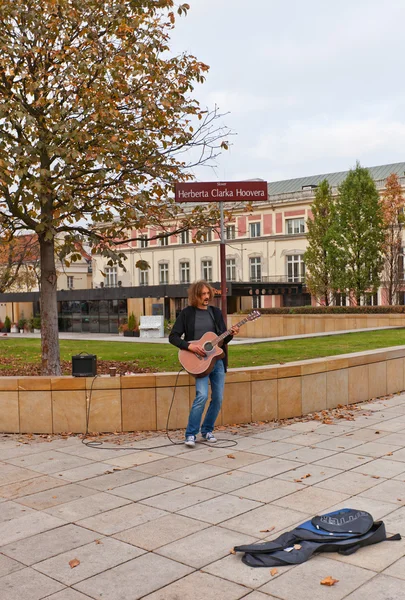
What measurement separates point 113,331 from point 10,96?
34300 mm

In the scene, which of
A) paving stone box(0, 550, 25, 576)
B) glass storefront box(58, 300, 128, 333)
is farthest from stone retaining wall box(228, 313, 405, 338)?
paving stone box(0, 550, 25, 576)

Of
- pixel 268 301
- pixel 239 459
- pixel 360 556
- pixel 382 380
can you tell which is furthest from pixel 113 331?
pixel 360 556

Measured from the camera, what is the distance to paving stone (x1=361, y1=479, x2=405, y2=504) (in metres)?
5.66

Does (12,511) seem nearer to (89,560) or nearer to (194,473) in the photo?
(89,560)

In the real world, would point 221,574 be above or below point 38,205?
below

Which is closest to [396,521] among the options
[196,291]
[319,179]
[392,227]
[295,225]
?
[196,291]

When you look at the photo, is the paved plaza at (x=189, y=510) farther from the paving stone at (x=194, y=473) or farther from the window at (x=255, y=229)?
the window at (x=255, y=229)

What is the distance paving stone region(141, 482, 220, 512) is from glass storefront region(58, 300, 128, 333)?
36.7m

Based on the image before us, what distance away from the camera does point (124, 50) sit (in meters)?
10.7

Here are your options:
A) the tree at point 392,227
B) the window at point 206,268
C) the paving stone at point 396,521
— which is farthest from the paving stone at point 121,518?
the window at point 206,268

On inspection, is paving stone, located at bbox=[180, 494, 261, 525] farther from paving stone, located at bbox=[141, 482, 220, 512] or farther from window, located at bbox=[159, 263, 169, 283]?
window, located at bbox=[159, 263, 169, 283]

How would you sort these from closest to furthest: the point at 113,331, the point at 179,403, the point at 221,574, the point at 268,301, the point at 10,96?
the point at 221,574
the point at 179,403
the point at 10,96
the point at 113,331
the point at 268,301

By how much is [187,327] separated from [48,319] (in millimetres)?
4171

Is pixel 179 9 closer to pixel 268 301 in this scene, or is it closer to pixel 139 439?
pixel 139 439
